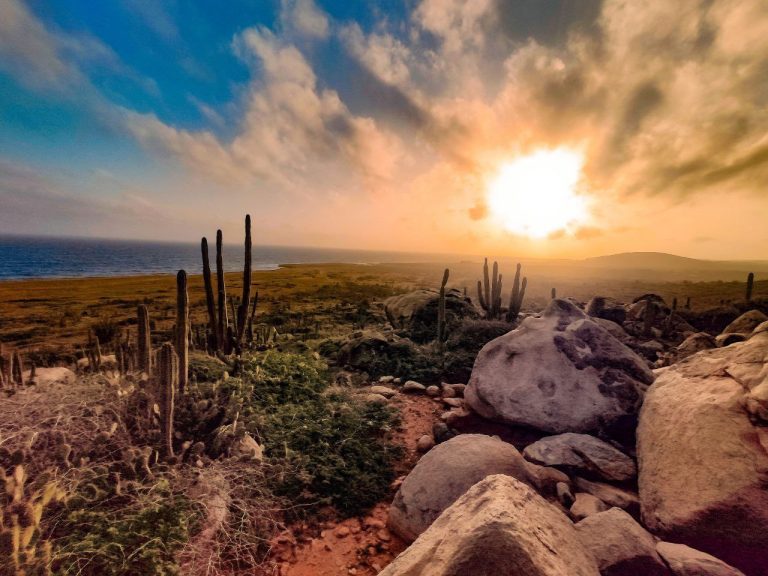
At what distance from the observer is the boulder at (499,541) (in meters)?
2.11

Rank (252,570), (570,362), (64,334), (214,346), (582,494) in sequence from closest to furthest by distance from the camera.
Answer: (252,570), (582,494), (570,362), (214,346), (64,334)

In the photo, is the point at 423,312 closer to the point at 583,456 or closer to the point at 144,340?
the point at 583,456

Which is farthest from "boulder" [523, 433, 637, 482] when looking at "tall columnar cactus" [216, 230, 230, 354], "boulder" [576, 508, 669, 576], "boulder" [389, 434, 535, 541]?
"tall columnar cactus" [216, 230, 230, 354]

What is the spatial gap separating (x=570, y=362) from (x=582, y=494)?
2.21 m

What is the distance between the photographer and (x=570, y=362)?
5969mm

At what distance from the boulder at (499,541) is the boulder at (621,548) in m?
0.35

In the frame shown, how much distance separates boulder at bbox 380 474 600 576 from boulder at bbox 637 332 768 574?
1.47 metres

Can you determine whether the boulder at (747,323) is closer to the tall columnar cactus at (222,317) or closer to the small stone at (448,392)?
the small stone at (448,392)

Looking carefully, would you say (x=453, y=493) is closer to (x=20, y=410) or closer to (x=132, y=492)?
(x=132, y=492)

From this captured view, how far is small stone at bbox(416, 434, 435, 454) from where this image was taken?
5910 mm

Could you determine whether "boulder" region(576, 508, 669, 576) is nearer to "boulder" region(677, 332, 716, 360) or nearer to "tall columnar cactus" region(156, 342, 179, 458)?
"tall columnar cactus" region(156, 342, 179, 458)

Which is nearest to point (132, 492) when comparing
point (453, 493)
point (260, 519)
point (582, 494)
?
point (260, 519)

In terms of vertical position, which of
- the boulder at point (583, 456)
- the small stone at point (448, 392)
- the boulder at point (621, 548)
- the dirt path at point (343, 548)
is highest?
the boulder at point (621, 548)

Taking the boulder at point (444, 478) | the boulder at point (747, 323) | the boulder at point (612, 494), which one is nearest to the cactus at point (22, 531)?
the boulder at point (444, 478)
